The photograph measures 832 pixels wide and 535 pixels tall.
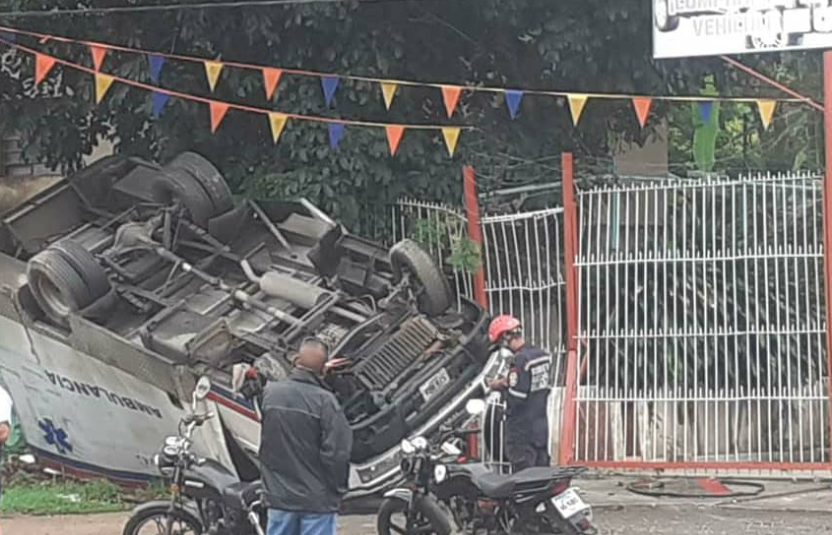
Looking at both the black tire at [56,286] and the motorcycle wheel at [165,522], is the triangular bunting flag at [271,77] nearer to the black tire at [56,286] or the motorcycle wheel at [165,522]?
the black tire at [56,286]

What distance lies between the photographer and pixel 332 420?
6941mm

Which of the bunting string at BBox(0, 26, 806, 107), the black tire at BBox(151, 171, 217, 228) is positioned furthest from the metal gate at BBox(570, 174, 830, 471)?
the black tire at BBox(151, 171, 217, 228)

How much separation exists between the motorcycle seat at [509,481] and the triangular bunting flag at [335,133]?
15.9 feet

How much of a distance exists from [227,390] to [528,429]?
2247mm

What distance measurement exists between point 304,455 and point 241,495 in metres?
1.29

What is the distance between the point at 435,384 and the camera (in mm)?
9703

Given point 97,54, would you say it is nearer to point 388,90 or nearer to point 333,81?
point 333,81

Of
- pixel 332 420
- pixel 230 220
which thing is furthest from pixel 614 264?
pixel 332 420

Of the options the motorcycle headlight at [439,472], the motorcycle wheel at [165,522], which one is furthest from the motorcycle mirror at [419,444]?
the motorcycle wheel at [165,522]

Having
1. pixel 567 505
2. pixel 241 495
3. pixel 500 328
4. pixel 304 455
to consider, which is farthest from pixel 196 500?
pixel 500 328

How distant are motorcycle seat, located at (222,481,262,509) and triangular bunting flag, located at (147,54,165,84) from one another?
5.56m

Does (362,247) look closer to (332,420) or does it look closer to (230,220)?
(230,220)

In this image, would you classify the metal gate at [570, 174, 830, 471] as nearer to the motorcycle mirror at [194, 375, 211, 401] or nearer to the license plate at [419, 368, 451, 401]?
the license plate at [419, 368, 451, 401]

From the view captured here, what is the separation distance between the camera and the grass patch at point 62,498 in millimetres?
10383
